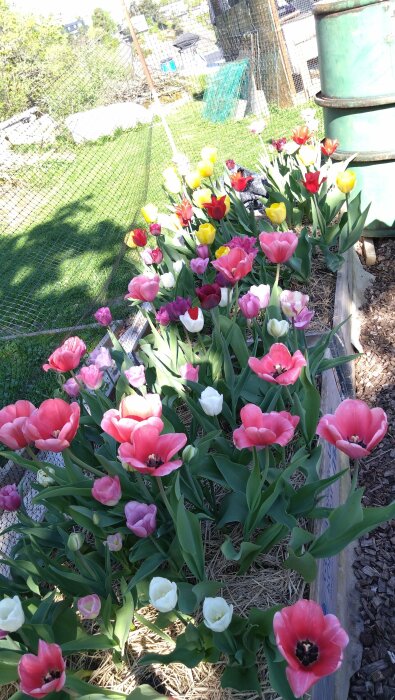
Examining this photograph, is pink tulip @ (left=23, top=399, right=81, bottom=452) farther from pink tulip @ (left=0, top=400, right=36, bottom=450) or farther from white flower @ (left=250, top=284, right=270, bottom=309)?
white flower @ (left=250, top=284, right=270, bottom=309)

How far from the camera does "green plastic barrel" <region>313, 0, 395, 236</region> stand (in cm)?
294

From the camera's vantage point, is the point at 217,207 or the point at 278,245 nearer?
the point at 278,245

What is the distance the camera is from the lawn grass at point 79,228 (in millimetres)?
3961

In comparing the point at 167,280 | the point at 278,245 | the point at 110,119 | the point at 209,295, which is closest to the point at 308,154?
the point at 167,280

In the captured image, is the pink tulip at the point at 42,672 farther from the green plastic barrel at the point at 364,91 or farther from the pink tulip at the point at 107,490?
the green plastic barrel at the point at 364,91

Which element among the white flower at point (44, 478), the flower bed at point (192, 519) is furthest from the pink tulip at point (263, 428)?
the white flower at point (44, 478)

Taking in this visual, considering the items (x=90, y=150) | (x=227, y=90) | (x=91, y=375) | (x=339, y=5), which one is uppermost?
(x=339, y=5)

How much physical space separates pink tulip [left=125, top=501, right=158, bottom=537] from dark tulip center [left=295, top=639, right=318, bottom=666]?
0.48 meters

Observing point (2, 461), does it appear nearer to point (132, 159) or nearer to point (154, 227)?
point (154, 227)

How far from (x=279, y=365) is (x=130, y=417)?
1.27 feet

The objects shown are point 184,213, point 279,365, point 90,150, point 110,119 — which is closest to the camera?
point 279,365

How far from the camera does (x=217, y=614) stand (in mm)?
1065

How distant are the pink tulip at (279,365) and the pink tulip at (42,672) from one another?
681mm

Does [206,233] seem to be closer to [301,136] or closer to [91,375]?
[91,375]
